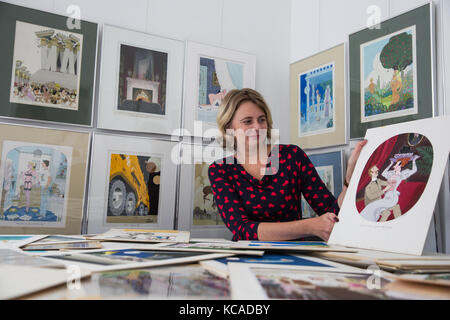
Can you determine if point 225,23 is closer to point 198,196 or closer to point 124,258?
point 198,196

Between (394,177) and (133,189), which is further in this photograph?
(133,189)

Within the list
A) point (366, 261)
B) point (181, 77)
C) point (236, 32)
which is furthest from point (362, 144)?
point (236, 32)

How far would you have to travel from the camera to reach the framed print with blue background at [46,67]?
4.17 ft

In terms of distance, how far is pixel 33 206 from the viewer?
4.15 feet

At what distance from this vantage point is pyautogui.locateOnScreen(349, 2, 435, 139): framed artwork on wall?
3.63 feet

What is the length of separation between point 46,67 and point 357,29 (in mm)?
1349

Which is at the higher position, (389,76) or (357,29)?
(357,29)

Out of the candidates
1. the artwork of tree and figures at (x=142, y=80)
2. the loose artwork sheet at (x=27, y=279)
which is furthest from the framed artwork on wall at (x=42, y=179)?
the loose artwork sheet at (x=27, y=279)

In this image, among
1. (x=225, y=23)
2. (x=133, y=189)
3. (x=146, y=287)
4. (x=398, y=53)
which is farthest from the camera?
(x=225, y=23)

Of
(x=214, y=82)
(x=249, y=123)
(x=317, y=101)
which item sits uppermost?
(x=214, y=82)

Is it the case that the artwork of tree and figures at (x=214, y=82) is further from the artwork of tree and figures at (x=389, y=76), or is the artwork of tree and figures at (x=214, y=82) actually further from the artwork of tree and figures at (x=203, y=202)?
the artwork of tree and figures at (x=389, y=76)

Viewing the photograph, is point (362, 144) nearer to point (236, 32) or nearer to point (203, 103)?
point (203, 103)

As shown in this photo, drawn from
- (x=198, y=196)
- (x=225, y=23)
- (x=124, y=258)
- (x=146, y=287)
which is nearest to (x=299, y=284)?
(x=146, y=287)

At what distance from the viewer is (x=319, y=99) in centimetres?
158
